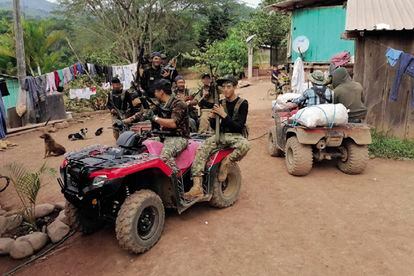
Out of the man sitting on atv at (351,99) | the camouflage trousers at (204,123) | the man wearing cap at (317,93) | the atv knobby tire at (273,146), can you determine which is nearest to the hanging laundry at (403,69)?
the man sitting on atv at (351,99)

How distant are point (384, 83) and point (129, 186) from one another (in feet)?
20.4

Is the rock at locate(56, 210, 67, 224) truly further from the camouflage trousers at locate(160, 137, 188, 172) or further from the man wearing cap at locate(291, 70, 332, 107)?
the man wearing cap at locate(291, 70, 332, 107)

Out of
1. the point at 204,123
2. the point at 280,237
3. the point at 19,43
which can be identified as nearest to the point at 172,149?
the point at 280,237

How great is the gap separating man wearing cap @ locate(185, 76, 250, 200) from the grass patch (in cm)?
395

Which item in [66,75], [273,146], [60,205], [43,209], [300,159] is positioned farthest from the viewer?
[66,75]

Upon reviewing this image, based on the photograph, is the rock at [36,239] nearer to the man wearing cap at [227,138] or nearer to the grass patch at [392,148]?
the man wearing cap at [227,138]

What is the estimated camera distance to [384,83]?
25.3 feet

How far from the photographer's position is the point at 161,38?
28.5 meters

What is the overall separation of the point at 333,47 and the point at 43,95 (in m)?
10.7

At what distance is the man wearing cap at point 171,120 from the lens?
4.29 metres

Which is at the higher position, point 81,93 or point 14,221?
point 81,93

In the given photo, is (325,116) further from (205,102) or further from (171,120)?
(171,120)

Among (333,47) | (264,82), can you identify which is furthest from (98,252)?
(264,82)

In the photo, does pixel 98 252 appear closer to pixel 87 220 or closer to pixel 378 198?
pixel 87 220
